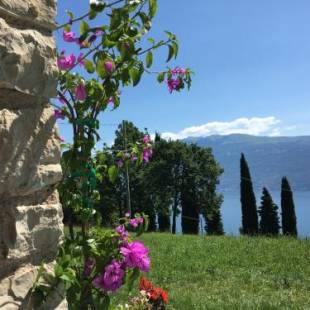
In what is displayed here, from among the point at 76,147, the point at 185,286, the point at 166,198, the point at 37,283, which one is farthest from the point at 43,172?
the point at 166,198

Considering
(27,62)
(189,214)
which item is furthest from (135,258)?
(189,214)

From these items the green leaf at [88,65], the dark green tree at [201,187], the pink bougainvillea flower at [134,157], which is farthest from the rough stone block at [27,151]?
the dark green tree at [201,187]

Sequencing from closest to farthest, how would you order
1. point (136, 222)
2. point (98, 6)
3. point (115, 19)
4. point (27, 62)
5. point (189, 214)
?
1. point (27, 62)
2. point (98, 6)
3. point (115, 19)
4. point (136, 222)
5. point (189, 214)

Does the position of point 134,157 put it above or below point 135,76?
below

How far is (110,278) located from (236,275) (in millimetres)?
7045

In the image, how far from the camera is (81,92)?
204 cm

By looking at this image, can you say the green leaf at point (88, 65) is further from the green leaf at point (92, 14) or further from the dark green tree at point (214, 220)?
the dark green tree at point (214, 220)

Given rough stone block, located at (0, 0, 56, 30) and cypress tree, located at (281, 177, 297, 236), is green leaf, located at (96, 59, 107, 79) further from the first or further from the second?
cypress tree, located at (281, 177, 297, 236)

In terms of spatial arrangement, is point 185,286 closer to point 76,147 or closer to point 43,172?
point 76,147

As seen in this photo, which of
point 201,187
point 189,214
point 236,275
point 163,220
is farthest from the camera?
point 201,187

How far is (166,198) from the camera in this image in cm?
4594

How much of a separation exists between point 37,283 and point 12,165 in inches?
13.3

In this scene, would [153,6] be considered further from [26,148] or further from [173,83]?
[26,148]

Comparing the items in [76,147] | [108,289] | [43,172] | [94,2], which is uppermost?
[94,2]
